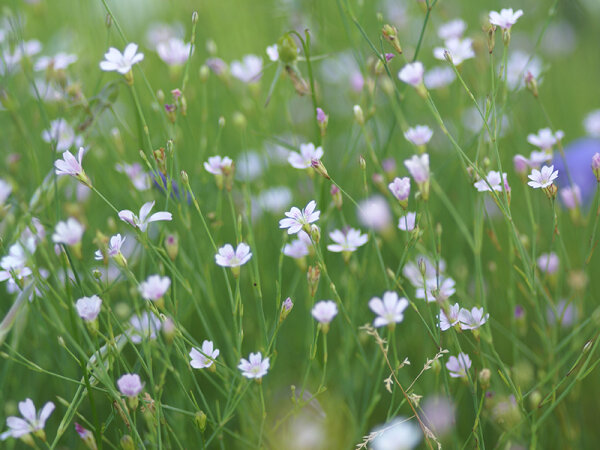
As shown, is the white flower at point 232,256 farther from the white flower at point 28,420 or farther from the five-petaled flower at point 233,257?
the white flower at point 28,420

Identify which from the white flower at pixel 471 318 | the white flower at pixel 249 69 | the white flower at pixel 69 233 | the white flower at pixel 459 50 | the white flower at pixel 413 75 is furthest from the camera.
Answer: the white flower at pixel 249 69

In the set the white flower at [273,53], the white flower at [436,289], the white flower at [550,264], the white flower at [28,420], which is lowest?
the white flower at [28,420]

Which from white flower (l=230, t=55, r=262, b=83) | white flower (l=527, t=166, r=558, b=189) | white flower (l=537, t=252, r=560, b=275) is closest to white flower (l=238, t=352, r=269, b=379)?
white flower (l=527, t=166, r=558, b=189)

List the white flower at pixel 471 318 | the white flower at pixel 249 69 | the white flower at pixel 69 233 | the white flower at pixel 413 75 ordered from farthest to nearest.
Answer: the white flower at pixel 249 69 → the white flower at pixel 413 75 → the white flower at pixel 471 318 → the white flower at pixel 69 233

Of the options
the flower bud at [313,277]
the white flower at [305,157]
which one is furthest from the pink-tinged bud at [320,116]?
the flower bud at [313,277]

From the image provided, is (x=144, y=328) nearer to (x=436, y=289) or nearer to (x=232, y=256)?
(x=232, y=256)

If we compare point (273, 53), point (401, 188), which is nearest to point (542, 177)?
point (401, 188)
